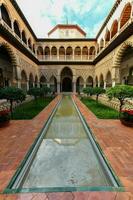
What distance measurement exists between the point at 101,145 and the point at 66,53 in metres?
27.7

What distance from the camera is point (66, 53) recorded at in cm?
2953

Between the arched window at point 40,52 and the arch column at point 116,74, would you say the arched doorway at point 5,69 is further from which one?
the arch column at point 116,74

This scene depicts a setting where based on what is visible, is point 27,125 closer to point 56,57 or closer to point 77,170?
point 77,170

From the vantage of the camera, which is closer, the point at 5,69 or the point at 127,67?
the point at 127,67

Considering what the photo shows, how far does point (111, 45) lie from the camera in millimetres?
14547

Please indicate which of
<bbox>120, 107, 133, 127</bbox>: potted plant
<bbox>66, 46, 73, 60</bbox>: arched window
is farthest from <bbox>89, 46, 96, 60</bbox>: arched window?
<bbox>120, 107, 133, 127</bbox>: potted plant

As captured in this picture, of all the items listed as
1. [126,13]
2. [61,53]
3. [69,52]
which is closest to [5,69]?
[126,13]

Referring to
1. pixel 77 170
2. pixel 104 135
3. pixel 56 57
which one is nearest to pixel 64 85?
pixel 56 57

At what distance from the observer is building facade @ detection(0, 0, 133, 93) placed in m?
12.6

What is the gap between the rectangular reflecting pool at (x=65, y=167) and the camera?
2.62 metres

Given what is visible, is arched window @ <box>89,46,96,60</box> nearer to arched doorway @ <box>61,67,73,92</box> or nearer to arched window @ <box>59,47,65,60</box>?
arched window @ <box>59,47,65,60</box>

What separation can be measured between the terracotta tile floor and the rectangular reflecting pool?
0.20m

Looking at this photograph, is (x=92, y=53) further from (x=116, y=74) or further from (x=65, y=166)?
(x=65, y=166)

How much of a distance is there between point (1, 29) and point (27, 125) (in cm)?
847
